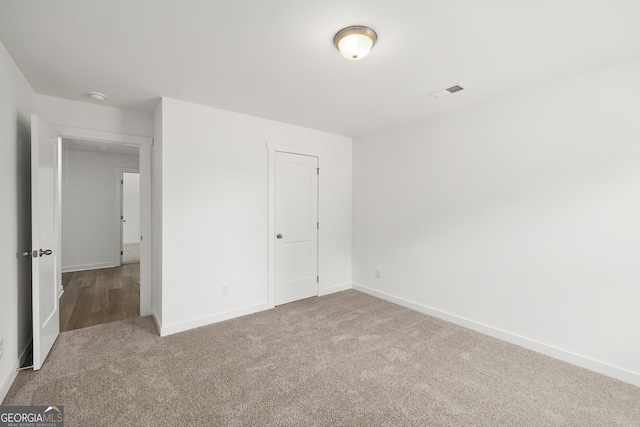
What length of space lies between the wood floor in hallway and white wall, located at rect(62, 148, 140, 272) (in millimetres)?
344

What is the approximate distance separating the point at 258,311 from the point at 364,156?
8.51 feet

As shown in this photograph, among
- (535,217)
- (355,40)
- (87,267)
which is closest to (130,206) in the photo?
(87,267)

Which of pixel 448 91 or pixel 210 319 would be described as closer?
pixel 448 91

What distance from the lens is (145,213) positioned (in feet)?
11.5

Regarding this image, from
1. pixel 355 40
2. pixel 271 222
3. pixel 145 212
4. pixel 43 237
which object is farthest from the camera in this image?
pixel 271 222

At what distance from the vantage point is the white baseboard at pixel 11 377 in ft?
6.48

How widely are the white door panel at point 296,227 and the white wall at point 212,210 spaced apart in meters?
0.22

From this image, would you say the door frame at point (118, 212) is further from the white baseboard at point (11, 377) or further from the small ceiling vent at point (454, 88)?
the small ceiling vent at point (454, 88)

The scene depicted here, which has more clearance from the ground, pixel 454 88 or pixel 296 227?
pixel 454 88

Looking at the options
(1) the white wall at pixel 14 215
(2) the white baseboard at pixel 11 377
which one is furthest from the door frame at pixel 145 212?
(2) the white baseboard at pixel 11 377

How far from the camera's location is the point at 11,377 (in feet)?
6.99

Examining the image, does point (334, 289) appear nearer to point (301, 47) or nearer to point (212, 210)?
point (212, 210)

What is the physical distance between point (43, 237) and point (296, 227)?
2524 mm

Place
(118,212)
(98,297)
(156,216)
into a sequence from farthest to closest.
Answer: (118,212) < (98,297) < (156,216)
